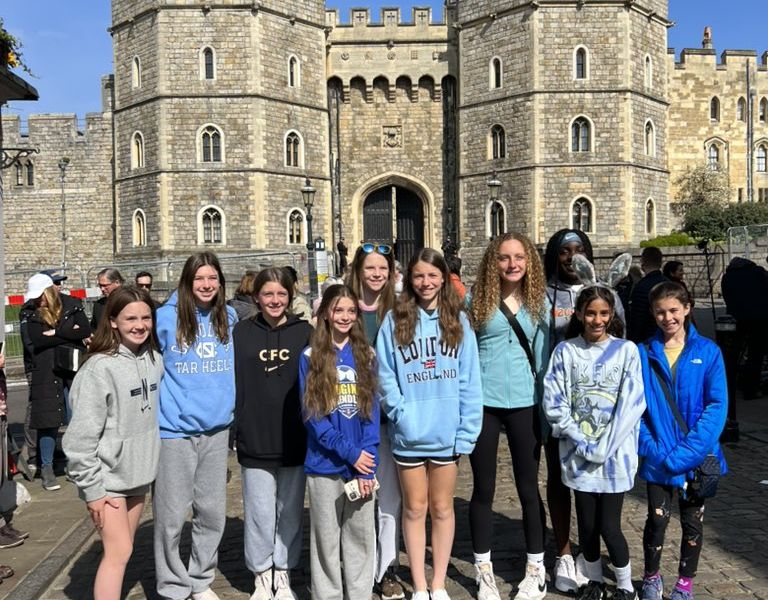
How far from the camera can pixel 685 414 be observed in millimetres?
3773

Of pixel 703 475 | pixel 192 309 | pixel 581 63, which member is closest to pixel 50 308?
pixel 192 309

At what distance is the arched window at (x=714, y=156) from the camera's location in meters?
33.3

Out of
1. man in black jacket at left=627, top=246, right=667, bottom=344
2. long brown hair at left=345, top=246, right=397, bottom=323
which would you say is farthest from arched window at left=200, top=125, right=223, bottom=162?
long brown hair at left=345, top=246, right=397, bottom=323

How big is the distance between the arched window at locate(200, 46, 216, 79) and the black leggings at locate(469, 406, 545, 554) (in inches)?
894

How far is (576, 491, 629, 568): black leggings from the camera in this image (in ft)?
12.1

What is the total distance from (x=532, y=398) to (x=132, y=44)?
24.9 m

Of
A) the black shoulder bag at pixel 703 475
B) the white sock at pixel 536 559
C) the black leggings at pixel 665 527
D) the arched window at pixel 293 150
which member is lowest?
the white sock at pixel 536 559

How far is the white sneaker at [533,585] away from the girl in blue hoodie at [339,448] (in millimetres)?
772

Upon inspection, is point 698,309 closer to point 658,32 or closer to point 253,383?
point 658,32

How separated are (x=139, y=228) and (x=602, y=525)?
79.9 ft

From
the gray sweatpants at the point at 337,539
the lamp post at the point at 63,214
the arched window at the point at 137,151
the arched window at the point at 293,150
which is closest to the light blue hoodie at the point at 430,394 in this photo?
the gray sweatpants at the point at 337,539

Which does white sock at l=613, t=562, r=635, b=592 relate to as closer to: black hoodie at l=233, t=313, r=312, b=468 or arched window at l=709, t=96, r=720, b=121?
black hoodie at l=233, t=313, r=312, b=468

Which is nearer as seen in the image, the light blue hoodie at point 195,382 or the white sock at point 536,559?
the light blue hoodie at point 195,382

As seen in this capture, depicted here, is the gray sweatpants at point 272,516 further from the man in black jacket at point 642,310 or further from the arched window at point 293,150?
the arched window at point 293,150
